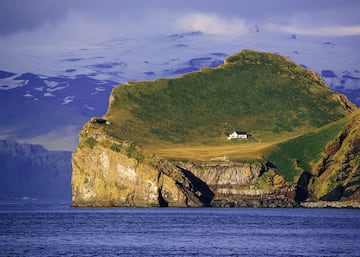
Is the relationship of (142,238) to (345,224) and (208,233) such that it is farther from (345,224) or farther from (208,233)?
(345,224)

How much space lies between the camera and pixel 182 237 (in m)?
160

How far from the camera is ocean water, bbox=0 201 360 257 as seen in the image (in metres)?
139

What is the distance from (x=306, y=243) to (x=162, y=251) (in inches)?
830

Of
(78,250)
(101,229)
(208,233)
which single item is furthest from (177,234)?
(78,250)

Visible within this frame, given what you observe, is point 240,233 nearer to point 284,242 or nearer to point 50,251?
point 284,242

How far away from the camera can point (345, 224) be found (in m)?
187

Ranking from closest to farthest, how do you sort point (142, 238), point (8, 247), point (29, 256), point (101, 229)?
point (29, 256) → point (8, 247) → point (142, 238) → point (101, 229)

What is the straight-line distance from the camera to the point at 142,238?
159000 mm

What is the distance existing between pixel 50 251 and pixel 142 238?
22.8 metres

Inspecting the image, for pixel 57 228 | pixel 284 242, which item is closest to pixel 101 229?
pixel 57 228

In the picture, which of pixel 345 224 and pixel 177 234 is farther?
pixel 345 224

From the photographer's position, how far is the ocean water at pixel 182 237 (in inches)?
5468

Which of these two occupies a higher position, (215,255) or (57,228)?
(215,255)

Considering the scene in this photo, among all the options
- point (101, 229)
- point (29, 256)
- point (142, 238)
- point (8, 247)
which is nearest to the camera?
point (29, 256)
